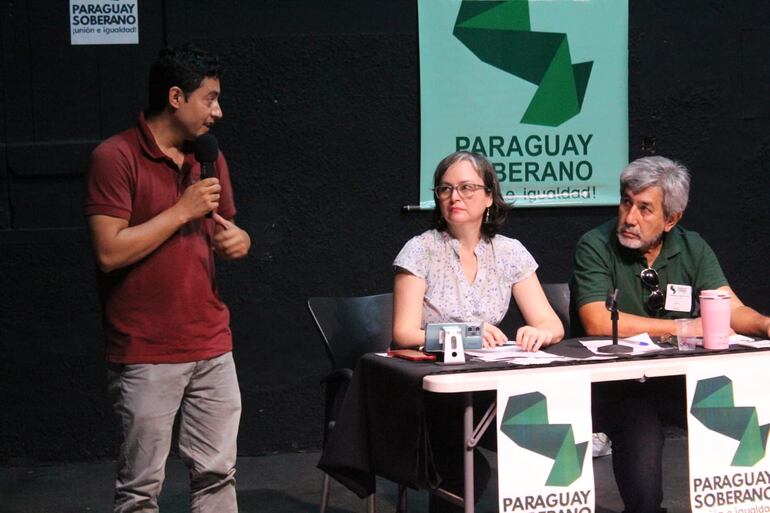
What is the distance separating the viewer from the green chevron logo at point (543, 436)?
3.86 metres

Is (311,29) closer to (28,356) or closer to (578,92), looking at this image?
(578,92)

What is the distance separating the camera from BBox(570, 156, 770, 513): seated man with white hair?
457 cm

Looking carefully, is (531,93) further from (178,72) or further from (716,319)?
(178,72)

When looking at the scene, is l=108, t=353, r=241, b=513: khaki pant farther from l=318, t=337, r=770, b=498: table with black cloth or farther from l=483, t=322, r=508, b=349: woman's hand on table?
l=483, t=322, r=508, b=349: woman's hand on table

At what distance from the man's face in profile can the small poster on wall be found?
110 inches

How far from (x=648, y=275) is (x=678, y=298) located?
0.16 metres

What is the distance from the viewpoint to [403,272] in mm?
4598

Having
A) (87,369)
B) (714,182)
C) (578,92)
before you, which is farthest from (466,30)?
(87,369)

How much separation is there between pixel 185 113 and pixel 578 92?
9.56 ft

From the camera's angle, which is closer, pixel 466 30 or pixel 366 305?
pixel 366 305

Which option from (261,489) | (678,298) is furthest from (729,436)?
(261,489)

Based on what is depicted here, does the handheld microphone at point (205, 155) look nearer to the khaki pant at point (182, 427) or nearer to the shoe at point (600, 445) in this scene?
the khaki pant at point (182, 427)

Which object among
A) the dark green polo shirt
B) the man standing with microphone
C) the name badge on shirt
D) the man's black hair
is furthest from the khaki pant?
the name badge on shirt

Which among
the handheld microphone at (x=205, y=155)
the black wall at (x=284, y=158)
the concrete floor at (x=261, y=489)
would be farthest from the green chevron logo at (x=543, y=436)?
the black wall at (x=284, y=158)
